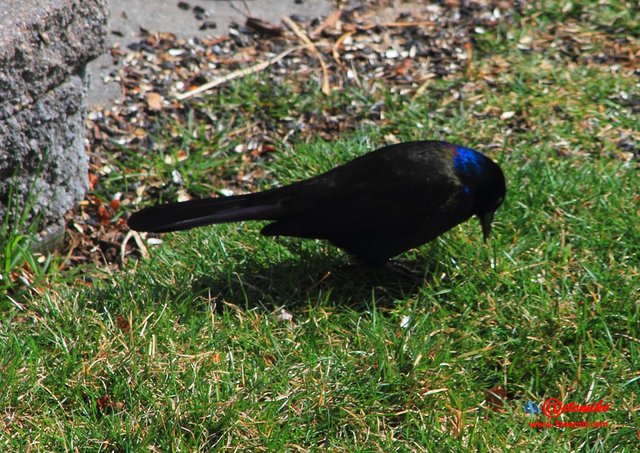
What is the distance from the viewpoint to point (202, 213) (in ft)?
12.3

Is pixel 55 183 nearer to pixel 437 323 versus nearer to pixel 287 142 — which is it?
pixel 287 142

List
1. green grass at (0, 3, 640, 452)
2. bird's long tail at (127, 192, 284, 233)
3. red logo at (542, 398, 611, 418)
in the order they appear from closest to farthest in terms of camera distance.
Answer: green grass at (0, 3, 640, 452) → red logo at (542, 398, 611, 418) → bird's long tail at (127, 192, 284, 233)

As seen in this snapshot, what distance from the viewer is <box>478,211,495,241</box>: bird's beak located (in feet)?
13.1

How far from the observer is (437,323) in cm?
367

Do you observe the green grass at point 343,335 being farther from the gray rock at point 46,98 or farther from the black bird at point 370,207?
the gray rock at point 46,98

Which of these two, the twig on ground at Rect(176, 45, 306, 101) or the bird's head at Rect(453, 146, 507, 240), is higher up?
the bird's head at Rect(453, 146, 507, 240)

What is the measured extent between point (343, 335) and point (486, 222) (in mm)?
840

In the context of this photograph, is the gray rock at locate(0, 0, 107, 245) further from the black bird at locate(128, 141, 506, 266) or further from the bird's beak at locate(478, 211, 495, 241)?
the bird's beak at locate(478, 211, 495, 241)

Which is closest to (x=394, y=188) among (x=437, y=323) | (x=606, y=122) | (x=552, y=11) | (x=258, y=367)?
(x=437, y=323)

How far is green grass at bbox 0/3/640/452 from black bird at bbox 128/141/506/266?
0.21m

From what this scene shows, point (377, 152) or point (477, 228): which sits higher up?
point (377, 152)

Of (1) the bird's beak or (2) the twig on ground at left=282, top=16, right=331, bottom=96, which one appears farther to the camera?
(2) the twig on ground at left=282, top=16, right=331, bottom=96

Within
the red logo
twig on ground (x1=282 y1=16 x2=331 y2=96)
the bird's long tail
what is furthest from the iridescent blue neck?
twig on ground (x1=282 y1=16 x2=331 y2=96)

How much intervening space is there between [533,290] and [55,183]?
2144 millimetres
